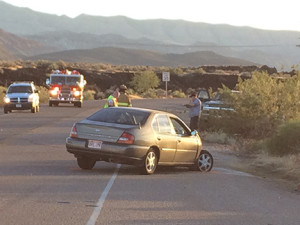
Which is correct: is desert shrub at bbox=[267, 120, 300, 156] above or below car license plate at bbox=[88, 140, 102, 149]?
below

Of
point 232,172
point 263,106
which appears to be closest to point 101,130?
point 232,172

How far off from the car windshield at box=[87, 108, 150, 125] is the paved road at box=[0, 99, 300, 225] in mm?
1138

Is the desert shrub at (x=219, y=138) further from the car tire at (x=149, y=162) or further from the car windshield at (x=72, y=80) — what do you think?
the car windshield at (x=72, y=80)

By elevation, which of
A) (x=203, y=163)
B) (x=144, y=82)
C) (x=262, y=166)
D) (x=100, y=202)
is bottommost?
(x=144, y=82)

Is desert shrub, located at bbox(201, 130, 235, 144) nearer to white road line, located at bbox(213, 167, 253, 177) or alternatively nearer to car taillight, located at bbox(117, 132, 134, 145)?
white road line, located at bbox(213, 167, 253, 177)

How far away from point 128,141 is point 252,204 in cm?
353

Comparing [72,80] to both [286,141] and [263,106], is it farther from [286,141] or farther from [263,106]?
[286,141]

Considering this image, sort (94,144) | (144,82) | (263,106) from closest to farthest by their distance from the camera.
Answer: (94,144) → (263,106) → (144,82)

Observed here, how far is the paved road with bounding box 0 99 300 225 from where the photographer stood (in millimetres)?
9930

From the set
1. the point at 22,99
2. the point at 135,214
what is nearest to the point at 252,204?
the point at 135,214

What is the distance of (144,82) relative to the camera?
97625mm

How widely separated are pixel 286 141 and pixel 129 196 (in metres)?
12.5

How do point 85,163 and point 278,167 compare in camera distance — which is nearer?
point 85,163

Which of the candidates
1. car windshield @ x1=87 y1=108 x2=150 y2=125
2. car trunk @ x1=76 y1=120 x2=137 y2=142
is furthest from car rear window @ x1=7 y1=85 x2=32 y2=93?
car trunk @ x1=76 y1=120 x2=137 y2=142
